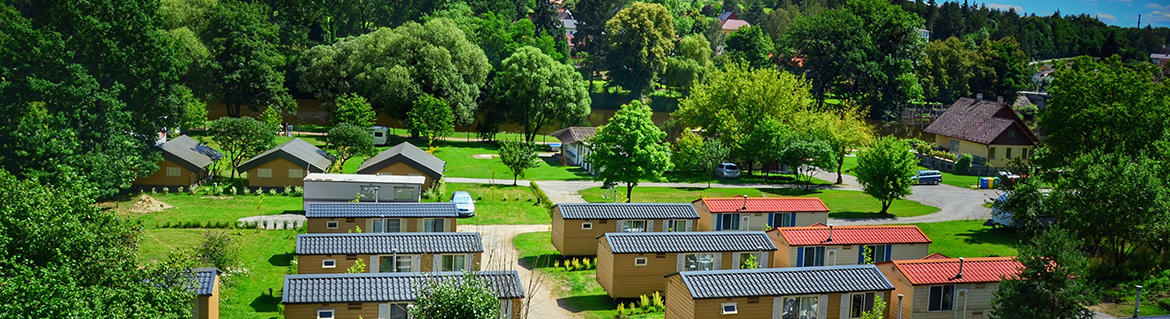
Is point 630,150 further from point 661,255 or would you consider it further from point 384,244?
point 384,244

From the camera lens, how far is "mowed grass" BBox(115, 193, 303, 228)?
4603 cm

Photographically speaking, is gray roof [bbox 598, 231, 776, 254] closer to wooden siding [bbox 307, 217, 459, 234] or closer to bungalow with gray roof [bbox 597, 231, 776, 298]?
bungalow with gray roof [bbox 597, 231, 776, 298]

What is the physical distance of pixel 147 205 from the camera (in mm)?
48500

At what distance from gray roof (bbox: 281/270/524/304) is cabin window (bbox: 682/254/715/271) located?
8.47 meters

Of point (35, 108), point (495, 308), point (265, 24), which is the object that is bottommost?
point (495, 308)

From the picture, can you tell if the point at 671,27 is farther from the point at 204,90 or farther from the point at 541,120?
the point at 204,90

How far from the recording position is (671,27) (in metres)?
111

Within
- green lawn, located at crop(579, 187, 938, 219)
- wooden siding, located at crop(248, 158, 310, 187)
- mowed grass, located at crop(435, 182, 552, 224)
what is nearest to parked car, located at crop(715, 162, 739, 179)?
green lawn, located at crop(579, 187, 938, 219)

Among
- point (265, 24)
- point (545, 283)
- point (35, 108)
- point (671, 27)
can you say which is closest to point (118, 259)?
point (545, 283)

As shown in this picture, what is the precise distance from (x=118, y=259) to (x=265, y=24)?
62556 millimetres

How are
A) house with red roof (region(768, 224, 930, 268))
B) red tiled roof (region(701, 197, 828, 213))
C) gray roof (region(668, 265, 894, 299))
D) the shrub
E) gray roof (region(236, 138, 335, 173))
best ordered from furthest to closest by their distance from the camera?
the shrub < gray roof (region(236, 138, 335, 173)) < red tiled roof (region(701, 197, 828, 213)) < house with red roof (region(768, 224, 930, 268)) < gray roof (region(668, 265, 894, 299))

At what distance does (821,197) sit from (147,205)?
38549mm

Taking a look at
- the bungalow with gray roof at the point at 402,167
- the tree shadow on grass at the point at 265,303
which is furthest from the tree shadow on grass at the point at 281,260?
the bungalow with gray roof at the point at 402,167

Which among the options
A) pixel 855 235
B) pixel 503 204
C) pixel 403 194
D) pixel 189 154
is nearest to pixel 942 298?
pixel 855 235
